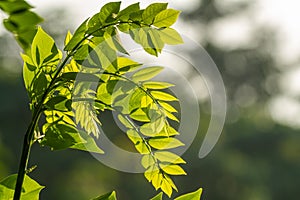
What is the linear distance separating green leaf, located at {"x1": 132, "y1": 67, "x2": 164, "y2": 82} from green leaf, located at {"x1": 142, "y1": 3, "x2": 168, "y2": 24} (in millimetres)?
63

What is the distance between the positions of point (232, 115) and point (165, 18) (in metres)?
15.8

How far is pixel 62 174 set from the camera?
14.2 m

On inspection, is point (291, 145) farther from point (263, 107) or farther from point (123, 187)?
point (123, 187)

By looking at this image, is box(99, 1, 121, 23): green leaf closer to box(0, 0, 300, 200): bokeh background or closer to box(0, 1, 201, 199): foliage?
box(0, 1, 201, 199): foliage

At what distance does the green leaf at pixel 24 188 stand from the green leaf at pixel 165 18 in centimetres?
17

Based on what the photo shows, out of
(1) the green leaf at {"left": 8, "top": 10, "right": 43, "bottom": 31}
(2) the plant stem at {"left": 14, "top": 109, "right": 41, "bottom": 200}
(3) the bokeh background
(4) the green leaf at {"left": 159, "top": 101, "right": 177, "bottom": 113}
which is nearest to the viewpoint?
(1) the green leaf at {"left": 8, "top": 10, "right": 43, "bottom": 31}

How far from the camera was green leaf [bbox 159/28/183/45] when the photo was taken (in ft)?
1.74

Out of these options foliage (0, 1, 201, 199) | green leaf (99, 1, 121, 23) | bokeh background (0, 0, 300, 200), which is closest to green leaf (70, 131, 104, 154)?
foliage (0, 1, 201, 199)

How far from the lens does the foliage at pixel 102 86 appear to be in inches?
20.8

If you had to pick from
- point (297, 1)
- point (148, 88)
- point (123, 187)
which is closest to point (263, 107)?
point (297, 1)

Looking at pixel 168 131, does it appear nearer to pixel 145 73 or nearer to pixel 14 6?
pixel 145 73

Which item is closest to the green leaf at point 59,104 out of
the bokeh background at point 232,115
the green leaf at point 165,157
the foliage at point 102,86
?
the foliage at point 102,86

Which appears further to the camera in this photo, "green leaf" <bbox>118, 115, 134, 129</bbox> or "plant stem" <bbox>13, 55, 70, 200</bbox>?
"green leaf" <bbox>118, 115, 134, 129</bbox>

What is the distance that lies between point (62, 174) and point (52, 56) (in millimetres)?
13859
